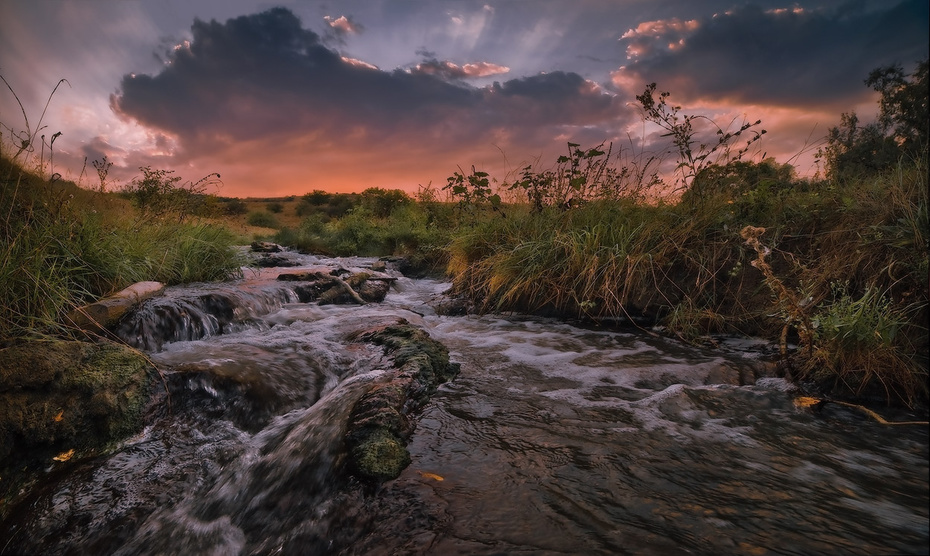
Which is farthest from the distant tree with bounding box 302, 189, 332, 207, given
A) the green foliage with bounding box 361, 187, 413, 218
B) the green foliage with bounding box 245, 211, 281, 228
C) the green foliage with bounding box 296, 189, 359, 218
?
the green foliage with bounding box 361, 187, 413, 218

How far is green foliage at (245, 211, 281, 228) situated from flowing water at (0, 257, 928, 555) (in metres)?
22.4

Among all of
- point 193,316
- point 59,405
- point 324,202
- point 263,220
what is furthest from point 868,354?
point 324,202

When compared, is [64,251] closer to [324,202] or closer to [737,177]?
[737,177]

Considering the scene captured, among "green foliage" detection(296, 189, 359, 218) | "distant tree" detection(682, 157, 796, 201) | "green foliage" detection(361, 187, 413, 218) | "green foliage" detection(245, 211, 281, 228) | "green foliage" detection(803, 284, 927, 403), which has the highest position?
"green foliage" detection(296, 189, 359, 218)

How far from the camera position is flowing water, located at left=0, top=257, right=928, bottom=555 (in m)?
1.29

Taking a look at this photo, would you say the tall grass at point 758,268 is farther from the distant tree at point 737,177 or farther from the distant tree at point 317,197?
the distant tree at point 317,197

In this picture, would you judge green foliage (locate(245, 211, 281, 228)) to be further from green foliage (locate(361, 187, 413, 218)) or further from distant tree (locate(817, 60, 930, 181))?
distant tree (locate(817, 60, 930, 181))

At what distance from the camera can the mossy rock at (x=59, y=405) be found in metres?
1.75

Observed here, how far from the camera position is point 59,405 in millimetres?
1897

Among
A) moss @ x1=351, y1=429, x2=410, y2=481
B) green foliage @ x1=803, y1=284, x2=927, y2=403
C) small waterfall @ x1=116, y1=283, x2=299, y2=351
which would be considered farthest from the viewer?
A: small waterfall @ x1=116, y1=283, x2=299, y2=351

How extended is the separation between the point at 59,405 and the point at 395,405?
1.52 m

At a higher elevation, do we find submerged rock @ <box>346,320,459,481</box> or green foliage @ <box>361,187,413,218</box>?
green foliage @ <box>361,187,413,218</box>

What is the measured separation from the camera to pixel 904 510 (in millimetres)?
1266

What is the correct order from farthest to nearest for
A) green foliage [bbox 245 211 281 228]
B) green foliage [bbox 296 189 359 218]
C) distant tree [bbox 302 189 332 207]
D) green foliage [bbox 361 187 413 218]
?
1. distant tree [bbox 302 189 332 207]
2. green foliage [bbox 296 189 359 218]
3. green foliage [bbox 245 211 281 228]
4. green foliage [bbox 361 187 413 218]
